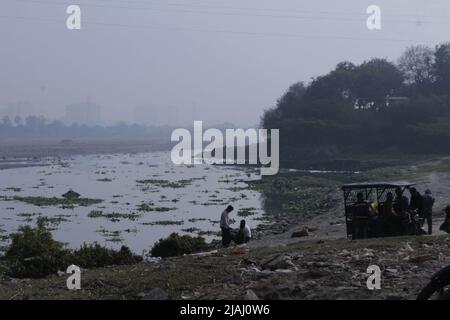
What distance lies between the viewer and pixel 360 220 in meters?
19.3

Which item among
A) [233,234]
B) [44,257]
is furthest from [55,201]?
[44,257]

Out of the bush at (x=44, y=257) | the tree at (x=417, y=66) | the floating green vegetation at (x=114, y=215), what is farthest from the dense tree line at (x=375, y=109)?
the bush at (x=44, y=257)

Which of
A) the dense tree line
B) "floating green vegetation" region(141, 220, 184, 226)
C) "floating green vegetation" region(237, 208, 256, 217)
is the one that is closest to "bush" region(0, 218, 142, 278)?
"floating green vegetation" region(141, 220, 184, 226)

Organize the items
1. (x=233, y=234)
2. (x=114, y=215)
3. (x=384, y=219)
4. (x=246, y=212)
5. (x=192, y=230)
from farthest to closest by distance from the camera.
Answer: (x=246, y=212), (x=114, y=215), (x=192, y=230), (x=233, y=234), (x=384, y=219)

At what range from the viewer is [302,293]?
10961 mm

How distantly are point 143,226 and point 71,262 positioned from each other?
50.5 feet

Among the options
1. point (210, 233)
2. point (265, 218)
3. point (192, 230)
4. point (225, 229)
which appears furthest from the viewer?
point (265, 218)

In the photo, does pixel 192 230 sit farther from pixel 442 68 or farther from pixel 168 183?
pixel 442 68

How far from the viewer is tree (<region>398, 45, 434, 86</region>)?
104 metres

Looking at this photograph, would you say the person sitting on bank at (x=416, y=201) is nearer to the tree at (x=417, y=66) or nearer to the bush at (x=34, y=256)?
the bush at (x=34, y=256)

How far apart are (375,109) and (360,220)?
82.7m

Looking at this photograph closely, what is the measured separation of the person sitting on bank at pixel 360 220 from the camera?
19234 mm

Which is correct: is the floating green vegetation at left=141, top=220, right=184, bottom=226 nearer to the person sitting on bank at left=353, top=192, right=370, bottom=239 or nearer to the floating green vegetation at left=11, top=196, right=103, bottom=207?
the floating green vegetation at left=11, top=196, right=103, bottom=207
